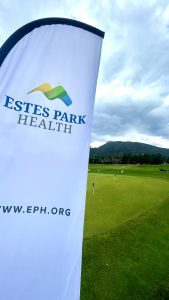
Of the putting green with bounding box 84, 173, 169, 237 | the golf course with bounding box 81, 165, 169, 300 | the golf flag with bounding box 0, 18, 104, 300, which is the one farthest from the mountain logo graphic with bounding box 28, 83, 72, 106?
the putting green with bounding box 84, 173, 169, 237

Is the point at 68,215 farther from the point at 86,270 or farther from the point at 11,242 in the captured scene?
the point at 86,270

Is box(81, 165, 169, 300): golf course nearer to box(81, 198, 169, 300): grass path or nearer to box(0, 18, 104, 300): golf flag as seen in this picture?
box(81, 198, 169, 300): grass path

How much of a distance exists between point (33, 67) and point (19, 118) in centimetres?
70

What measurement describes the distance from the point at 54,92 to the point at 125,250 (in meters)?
9.36

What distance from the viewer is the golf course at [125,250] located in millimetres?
8070

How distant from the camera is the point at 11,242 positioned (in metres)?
2.92

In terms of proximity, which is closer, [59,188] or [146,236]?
[59,188]

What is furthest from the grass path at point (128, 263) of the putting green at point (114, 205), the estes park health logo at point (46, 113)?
the estes park health logo at point (46, 113)

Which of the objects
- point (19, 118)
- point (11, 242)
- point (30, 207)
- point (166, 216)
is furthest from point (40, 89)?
point (166, 216)

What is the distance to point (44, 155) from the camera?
3176 mm

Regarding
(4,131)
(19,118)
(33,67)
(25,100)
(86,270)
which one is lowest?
(86,270)

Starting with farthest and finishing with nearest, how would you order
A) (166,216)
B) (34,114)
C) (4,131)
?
(166,216) → (34,114) → (4,131)

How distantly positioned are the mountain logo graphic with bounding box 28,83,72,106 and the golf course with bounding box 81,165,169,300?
22.0 feet

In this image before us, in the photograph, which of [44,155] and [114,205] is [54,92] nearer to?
[44,155]
